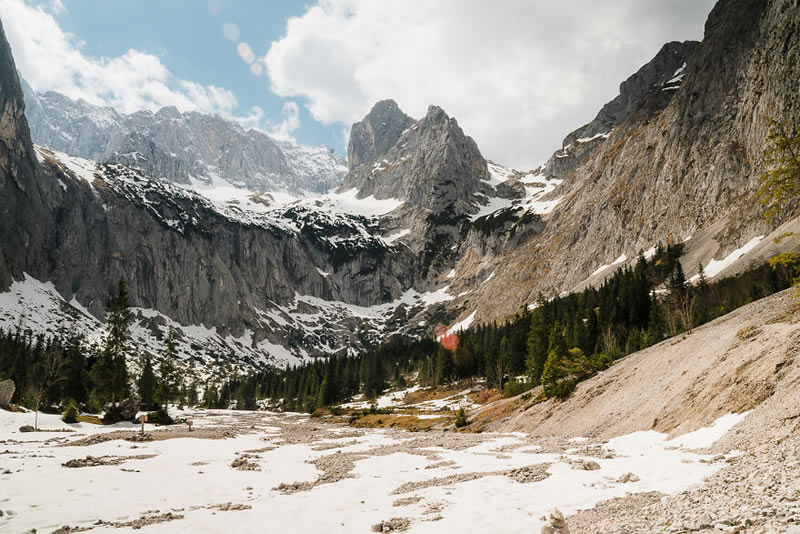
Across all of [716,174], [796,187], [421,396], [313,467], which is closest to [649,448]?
[796,187]

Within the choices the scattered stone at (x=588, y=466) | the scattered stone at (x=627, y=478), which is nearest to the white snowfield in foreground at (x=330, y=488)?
the scattered stone at (x=627, y=478)

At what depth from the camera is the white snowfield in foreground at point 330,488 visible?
13.7 m

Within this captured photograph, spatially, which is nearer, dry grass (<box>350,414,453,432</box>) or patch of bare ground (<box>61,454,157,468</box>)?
patch of bare ground (<box>61,454,157,468</box>)

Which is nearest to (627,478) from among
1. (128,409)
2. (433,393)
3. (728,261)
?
(128,409)

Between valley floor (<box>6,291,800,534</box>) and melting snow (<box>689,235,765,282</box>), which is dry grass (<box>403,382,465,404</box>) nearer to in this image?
melting snow (<box>689,235,765,282</box>)

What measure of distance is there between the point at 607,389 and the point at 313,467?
87.1ft

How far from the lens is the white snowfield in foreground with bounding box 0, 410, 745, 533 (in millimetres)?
13711

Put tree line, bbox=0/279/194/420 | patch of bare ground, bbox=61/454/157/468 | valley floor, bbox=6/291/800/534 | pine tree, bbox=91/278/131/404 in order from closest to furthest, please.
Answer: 1. valley floor, bbox=6/291/800/534
2. patch of bare ground, bbox=61/454/157/468
3. pine tree, bbox=91/278/131/404
4. tree line, bbox=0/279/194/420

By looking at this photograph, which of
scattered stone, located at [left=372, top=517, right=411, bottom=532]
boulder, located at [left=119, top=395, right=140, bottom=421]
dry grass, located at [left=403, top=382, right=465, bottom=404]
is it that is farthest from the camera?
dry grass, located at [left=403, top=382, right=465, bottom=404]

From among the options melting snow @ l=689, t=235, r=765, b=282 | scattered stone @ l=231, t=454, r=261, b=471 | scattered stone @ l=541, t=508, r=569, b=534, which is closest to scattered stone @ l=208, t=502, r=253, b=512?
scattered stone @ l=231, t=454, r=261, b=471

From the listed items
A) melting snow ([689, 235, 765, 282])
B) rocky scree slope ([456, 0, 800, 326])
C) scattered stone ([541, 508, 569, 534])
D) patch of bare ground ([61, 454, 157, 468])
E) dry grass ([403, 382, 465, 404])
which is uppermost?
rocky scree slope ([456, 0, 800, 326])

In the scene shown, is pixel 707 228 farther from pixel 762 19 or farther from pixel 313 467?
pixel 313 467

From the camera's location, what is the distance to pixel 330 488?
1961 cm

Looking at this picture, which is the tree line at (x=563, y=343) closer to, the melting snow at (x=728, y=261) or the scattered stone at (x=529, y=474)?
the melting snow at (x=728, y=261)
